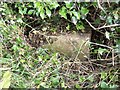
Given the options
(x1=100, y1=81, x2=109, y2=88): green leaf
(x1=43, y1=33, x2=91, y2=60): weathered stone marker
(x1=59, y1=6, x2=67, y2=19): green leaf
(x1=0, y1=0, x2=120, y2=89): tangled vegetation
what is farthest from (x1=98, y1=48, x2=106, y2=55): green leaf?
(x1=59, y1=6, x2=67, y2=19): green leaf

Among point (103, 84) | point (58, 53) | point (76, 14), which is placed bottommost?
point (103, 84)

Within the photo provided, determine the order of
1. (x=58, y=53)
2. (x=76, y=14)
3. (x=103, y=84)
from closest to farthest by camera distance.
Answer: (x=103, y=84), (x=76, y=14), (x=58, y=53)

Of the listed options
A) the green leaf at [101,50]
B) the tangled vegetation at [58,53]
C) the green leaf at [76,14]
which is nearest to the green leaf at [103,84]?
the tangled vegetation at [58,53]

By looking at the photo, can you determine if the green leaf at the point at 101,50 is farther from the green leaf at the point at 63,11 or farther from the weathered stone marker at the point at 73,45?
the green leaf at the point at 63,11

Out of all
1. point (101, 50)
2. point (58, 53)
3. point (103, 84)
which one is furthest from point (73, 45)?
point (103, 84)

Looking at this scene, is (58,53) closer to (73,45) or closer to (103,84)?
(73,45)

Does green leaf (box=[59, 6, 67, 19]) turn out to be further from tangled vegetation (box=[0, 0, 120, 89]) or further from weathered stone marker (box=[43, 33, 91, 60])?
weathered stone marker (box=[43, 33, 91, 60])

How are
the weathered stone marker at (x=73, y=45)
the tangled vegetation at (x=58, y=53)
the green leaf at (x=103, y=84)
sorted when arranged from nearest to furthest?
the green leaf at (x=103, y=84) < the tangled vegetation at (x=58, y=53) < the weathered stone marker at (x=73, y=45)

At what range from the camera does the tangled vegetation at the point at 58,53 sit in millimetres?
2479

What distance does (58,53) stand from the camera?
9.00 ft

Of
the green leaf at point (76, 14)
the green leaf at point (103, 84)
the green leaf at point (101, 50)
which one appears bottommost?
the green leaf at point (103, 84)

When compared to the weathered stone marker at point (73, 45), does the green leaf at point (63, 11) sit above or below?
above

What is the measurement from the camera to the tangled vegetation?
2479 mm

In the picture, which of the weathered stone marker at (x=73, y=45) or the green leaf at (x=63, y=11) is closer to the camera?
the green leaf at (x=63, y=11)
